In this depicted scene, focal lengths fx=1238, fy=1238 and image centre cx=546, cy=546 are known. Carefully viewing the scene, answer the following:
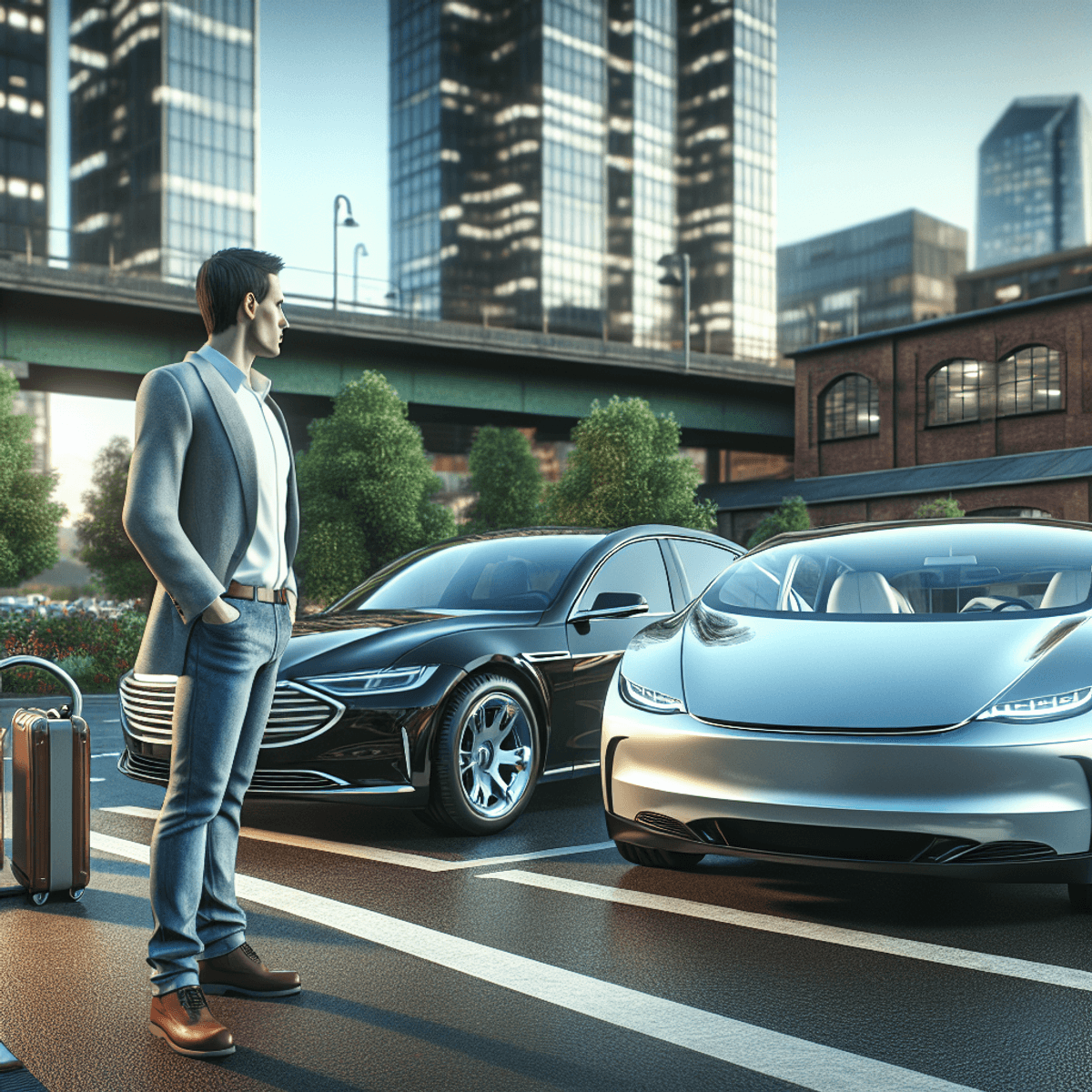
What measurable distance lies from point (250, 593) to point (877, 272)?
158 meters

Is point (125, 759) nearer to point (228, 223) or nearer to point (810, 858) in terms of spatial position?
point (810, 858)

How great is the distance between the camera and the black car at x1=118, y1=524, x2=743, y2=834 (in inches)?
229

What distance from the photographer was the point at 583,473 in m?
35.3

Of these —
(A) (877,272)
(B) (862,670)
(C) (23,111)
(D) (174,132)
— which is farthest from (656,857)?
(A) (877,272)

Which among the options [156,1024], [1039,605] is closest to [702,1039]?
[156,1024]

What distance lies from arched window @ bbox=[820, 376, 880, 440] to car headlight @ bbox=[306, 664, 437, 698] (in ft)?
150

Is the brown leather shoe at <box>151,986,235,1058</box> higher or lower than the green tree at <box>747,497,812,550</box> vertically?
lower

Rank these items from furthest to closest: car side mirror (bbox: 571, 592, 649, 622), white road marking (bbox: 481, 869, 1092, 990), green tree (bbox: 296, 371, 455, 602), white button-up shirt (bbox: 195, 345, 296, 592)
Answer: green tree (bbox: 296, 371, 455, 602) → car side mirror (bbox: 571, 592, 649, 622) → white road marking (bbox: 481, 869, 1092, 990) → white button-up shirt (bbox: 195, 345, 296, 592)

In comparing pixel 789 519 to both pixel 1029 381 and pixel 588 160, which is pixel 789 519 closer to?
pixel 1029 381

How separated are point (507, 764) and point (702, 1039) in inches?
125

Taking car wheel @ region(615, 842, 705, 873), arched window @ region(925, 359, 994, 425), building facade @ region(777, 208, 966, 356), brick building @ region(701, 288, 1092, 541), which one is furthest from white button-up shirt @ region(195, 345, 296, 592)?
building facade @ region(777, 208, 966, 356)

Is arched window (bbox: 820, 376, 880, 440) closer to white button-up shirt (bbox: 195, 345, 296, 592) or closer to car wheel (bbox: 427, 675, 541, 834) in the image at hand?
car wheel (bbox: 427, 675, 541, 834)

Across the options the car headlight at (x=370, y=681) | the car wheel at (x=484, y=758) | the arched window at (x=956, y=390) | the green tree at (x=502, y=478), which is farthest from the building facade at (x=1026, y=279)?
the car headlight at (x=370, y=681)

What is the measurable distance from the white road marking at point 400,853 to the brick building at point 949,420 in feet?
118
